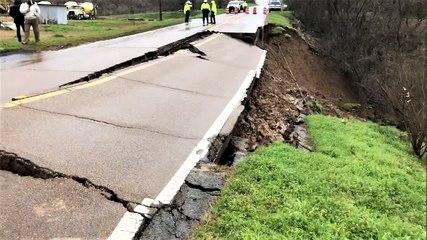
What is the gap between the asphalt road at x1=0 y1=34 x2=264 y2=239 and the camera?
3.98 metres

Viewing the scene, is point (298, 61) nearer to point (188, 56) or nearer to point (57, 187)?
point (188, 56)

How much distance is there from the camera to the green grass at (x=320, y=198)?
4176 millimetres

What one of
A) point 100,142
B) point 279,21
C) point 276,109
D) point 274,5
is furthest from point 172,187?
point 274,5

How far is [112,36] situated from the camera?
67.1 feet

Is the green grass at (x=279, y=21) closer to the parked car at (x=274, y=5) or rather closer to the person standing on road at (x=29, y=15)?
the parked car at (x=274, y=5)

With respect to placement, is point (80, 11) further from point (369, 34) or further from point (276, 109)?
point (276, 109)

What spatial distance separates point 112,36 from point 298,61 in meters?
10.7

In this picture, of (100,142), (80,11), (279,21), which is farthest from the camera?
(80,11)

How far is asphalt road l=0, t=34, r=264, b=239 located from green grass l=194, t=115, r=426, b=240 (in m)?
0.86

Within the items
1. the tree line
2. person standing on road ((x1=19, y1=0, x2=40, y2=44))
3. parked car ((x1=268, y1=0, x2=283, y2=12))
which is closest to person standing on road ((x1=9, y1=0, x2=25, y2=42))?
person standing on road ((x1=19, y1=0, x2=40, y2=44))

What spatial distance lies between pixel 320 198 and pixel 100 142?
9.20 ft

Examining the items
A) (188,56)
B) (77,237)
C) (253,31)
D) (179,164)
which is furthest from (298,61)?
(77,237)

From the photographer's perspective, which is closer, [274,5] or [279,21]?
[279,21]

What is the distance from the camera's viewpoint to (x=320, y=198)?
194 inches
